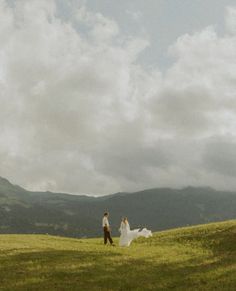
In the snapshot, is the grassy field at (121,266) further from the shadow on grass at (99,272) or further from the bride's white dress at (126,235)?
the bride's white dress at (126,235)

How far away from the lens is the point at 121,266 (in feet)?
131

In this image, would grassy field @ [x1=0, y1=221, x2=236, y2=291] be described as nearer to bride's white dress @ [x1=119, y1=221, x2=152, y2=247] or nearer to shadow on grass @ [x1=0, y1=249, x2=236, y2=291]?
shadow on grass @ [x1=0, y1=249, x2=236, y2=291]

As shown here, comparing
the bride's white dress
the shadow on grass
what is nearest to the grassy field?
the shadow on grass

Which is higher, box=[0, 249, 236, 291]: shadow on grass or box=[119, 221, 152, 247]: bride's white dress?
box=[119, 221, 152, 247]: bride's white dress

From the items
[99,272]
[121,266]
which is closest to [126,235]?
[121,266]

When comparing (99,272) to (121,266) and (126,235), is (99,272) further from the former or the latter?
(126,235)

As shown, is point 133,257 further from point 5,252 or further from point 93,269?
point 5,252

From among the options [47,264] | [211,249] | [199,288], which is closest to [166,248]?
[211,249]

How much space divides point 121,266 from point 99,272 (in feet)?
10.7

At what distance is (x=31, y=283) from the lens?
3375 centimetres

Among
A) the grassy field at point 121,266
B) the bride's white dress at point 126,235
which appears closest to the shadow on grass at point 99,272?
the grassy field at point 121,266

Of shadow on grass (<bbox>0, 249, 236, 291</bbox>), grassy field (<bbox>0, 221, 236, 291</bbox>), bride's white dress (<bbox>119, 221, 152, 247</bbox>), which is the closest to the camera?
shadow on grass (<bbox>0, 249, 236, 291</bbox>)

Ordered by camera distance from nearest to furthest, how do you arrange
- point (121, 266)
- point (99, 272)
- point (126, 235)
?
point (99, 272), point (121, 266), point (126, 235)

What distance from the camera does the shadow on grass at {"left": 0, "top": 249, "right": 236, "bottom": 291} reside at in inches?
1308
